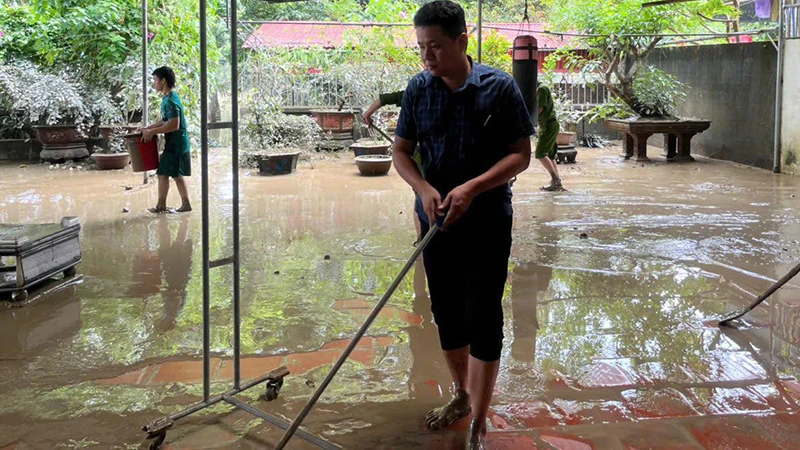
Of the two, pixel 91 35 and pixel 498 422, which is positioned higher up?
pixel 91 35

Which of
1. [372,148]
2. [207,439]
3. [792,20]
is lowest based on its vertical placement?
[207,439]

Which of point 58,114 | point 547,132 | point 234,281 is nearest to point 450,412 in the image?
point 234,281

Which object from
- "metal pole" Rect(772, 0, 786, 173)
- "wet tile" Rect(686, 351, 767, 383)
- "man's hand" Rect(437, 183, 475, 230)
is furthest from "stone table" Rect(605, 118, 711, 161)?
"man's hand" Rect(437, 183, 475, 230)

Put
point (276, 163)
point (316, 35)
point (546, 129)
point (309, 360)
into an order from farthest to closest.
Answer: point (316, 35)
point (276, 163)
point (546, 129)
point (309, 360)

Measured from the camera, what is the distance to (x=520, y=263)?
19.5 ft

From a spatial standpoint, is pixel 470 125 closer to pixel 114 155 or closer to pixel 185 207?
pixel 185 207

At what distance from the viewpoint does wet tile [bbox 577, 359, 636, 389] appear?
11.8 ft

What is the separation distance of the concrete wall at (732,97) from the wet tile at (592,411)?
9.50 metres

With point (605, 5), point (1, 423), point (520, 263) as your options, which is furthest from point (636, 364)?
point (605, 5)

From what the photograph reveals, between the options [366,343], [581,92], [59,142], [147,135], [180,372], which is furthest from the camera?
[581,92]

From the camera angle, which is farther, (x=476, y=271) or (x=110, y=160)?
(x=110, y=160)

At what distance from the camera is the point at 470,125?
2.83 m

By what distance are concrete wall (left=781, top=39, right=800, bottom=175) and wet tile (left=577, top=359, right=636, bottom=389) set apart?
8.39 metres

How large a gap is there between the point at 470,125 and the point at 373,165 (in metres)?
8.22
